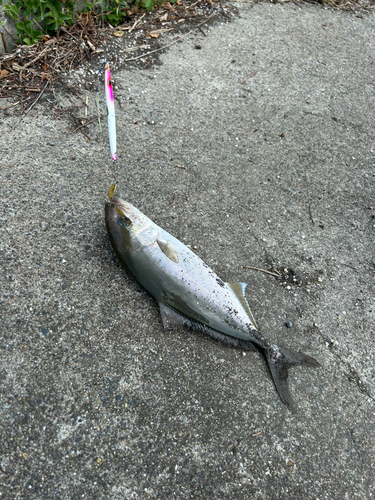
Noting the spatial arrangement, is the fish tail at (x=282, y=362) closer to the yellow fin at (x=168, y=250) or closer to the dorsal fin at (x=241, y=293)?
the dorsal fin at (x=241, y=293)

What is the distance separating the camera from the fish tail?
87.0 inches

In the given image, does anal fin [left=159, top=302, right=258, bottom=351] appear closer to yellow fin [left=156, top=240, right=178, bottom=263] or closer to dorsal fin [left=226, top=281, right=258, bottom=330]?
dorsal fin [left=226, top=281, right=258, bottom=330]

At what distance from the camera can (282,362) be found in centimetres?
226

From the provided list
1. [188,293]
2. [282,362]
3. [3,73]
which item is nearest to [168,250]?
[188,293]

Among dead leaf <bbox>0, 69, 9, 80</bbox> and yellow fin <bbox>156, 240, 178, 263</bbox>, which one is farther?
dead leaf <bbox>0, 69, 9, 80</bbox>

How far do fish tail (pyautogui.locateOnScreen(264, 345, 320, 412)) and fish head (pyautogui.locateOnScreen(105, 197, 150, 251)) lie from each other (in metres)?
1.17

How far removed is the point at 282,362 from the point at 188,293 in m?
0.77

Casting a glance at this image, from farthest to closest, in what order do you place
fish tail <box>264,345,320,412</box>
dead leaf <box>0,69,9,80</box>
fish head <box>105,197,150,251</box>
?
dead leaf <box>0,69,9,80</box> → fish head <box>105,197,150,251</box> → fish tail <box>264,345,320,412</box>

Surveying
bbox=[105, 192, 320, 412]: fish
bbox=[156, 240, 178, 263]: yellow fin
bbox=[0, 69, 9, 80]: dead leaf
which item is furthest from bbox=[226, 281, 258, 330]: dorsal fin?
bbox=[0, 69, 9, 80]: dead leaf

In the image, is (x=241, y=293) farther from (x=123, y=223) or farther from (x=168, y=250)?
(x=123, y=223)

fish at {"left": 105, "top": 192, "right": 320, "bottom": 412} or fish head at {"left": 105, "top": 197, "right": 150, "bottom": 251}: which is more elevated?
fish head at {"left": 105, "top": 197, "right": 150, "bottom": 251}

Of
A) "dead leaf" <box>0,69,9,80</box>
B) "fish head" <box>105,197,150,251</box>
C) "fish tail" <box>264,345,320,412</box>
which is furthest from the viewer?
"dead leaf" <box>0,69,9,80</box>

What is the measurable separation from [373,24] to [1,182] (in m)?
5.68

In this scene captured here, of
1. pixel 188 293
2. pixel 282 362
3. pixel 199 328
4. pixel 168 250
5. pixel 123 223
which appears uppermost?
pixel 123 223
